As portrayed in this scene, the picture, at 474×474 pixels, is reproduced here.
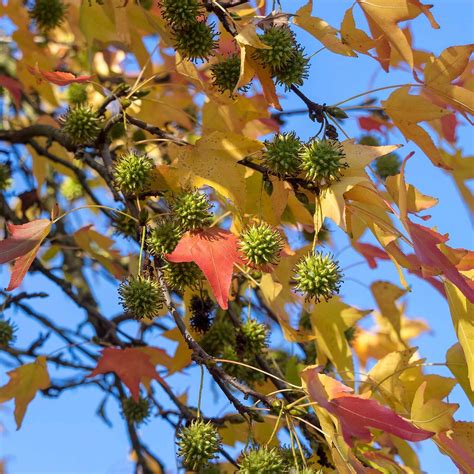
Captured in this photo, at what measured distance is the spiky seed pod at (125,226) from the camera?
230cm

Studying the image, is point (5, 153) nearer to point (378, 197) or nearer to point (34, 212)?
point (34, 212)

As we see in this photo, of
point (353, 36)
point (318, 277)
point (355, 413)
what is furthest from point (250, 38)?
point (355, 413)

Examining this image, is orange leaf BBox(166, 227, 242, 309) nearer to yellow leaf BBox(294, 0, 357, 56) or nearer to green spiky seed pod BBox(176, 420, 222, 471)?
green spiky seed pod BBox(176, 420, 222, 471)

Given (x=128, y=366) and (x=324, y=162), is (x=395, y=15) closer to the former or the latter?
(x=324, y=162)

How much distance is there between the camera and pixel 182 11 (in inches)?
74.1

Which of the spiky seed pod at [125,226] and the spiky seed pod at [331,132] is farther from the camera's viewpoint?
the spiky seed pod at [125,226]

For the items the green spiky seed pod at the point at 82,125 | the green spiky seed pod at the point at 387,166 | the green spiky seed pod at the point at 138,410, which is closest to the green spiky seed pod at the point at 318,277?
the green spiky seed pod at the point at 82,125

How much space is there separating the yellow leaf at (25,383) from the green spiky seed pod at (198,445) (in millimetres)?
812

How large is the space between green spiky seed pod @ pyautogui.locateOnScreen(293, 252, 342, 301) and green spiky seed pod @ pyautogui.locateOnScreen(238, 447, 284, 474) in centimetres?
36

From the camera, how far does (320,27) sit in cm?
178

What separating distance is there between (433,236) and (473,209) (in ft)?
2.77

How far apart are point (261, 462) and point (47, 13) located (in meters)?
2.06

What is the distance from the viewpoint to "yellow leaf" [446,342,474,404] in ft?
6.42

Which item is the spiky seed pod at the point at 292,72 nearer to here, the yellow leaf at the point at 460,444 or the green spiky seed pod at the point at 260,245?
the green spiky seed pod at the point at 260,245
